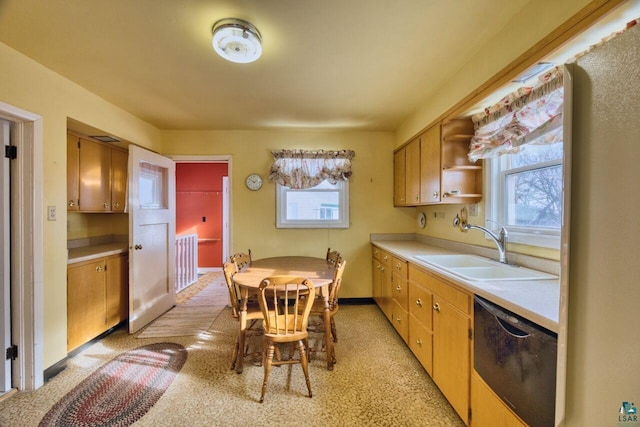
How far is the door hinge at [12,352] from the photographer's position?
180cm

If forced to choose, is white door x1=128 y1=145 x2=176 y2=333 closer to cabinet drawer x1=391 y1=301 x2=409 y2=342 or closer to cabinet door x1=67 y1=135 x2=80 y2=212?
cabinet door x1=67 y1=135 x2=80 y2=212

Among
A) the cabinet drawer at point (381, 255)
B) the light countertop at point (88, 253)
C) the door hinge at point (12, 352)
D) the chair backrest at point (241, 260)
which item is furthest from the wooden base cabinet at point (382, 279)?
the door hinge at point (12, 352)

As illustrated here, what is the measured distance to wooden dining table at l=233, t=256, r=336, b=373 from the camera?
1929mm

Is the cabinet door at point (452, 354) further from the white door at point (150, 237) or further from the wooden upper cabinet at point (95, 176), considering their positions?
the wooden upper cabinet at point (95, 176)

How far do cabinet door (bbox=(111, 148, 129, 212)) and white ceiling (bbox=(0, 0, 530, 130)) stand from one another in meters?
0.66

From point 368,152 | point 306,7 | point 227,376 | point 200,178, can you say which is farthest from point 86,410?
point 200,178

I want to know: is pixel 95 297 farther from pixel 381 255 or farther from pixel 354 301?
pixel 381 255

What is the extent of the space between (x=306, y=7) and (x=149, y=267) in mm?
2992

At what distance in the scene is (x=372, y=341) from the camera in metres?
2.47

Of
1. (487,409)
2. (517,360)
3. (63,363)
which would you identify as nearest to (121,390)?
(63,363)

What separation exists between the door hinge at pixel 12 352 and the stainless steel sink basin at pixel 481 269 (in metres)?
3.08

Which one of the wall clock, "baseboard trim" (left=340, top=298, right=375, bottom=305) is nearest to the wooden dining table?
"baseboard trim" (left=340, top=298, right=375, bottom=305)

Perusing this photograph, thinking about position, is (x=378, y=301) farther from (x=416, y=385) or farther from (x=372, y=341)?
(x=416, y=385)

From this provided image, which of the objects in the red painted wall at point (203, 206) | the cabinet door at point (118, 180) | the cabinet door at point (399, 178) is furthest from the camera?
the red painted wall at point (203, 206)
